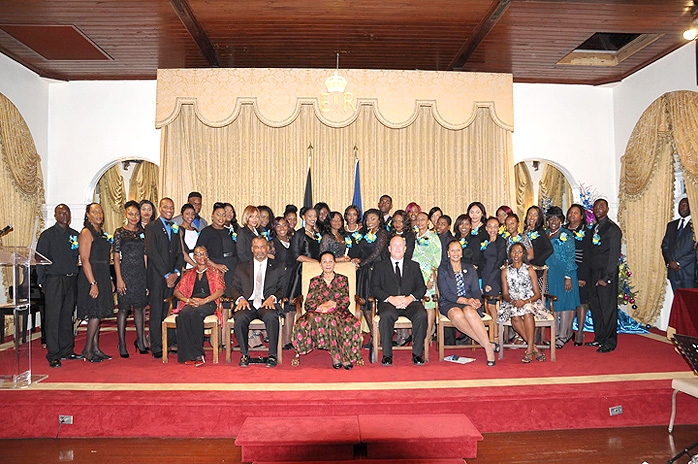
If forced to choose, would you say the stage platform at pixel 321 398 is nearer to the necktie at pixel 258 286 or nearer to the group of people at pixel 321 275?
the group of people at pixel 321 275

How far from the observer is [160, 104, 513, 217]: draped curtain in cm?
786

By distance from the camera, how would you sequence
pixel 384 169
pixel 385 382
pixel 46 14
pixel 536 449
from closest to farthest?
1. pixel 536 449
2. pixel 385 382
3. pixel 46 14
4. pixel 384 169

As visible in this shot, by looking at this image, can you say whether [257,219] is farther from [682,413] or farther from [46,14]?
[682,413]

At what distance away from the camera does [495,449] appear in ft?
12.8

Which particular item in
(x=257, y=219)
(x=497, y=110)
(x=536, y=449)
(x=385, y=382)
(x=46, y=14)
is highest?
(x=46, y=14)

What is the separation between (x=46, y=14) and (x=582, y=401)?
6.65 meters

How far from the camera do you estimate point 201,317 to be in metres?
5.39

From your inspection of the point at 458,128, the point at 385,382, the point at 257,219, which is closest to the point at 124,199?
the point at 257,219

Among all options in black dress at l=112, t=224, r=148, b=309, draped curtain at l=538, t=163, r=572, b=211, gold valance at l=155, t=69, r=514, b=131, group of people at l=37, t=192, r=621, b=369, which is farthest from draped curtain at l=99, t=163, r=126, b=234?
draped curtain at l=538, t=163, r=572, b=211

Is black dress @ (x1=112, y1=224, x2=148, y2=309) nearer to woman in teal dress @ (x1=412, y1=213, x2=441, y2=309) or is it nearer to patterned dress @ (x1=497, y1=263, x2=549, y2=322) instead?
woman in teal dress @ (x1=412, y1=213, x2=441, y2=309)

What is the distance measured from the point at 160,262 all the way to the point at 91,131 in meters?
3.71

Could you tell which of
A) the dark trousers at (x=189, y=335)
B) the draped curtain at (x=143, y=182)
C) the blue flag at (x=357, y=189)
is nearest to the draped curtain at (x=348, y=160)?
the blue flag at (x=357, y=189)

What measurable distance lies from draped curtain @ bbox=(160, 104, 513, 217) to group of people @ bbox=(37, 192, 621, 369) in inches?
57.4

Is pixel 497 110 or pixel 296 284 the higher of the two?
pixel 497 110
